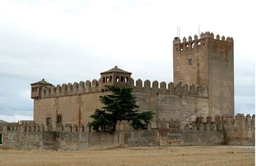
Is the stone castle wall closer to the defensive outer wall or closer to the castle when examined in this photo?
the castle

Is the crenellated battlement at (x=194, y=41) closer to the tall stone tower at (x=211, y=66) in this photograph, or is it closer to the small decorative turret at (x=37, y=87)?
the tall stone tower at (x=211, y=66)

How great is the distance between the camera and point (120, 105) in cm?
3422

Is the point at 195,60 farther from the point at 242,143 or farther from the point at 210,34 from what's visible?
the point at 242,143

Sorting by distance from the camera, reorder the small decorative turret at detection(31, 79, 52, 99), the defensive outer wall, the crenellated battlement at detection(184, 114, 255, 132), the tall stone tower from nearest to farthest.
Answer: the defensive outer wall, the crenellated battlement at detection(184, 114, 255, 132), the tall stone tower, the small decorative turret at detection(31, 79, 52, 99)

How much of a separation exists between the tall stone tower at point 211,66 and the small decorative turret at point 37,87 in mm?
10979

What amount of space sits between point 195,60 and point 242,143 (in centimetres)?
891

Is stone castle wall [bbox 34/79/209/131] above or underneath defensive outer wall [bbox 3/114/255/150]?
above

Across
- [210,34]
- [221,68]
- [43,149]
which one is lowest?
[43,149]

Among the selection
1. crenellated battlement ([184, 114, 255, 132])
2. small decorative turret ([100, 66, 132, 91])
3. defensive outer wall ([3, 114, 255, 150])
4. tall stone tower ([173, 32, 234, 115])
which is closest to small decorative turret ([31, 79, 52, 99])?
defensive outer wall ([3, 114, 255, 150])

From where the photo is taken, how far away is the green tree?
3366 cm

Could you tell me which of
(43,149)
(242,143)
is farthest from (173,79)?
(43,149)

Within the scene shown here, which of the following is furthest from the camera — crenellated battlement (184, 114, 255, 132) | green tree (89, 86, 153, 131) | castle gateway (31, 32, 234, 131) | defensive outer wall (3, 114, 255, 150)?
castle gateway (31, 32, 234, 131)

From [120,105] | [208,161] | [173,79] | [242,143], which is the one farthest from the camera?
[173,79]

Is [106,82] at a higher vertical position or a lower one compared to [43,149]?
higher
